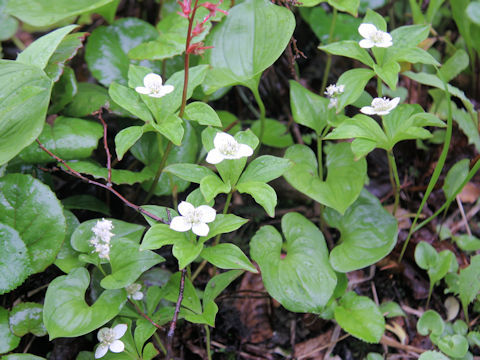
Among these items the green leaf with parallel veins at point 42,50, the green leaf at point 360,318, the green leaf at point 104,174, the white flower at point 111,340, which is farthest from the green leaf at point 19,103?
the green leaf at point 360,318

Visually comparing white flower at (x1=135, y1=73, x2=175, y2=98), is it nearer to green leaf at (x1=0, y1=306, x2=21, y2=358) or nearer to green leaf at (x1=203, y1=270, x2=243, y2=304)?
green leaf at (x1=203, y1=270, x2=243, y2=304)

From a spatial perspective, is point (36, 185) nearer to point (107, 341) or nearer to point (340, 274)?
point (107, 341)

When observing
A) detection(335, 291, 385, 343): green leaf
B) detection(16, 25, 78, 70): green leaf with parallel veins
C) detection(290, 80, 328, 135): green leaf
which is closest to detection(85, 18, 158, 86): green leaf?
detection(16, 25, 78, 70): green leaf with parallel veins

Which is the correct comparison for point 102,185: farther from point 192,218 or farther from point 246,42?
point 246,42

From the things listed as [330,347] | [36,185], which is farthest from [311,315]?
[36,185]

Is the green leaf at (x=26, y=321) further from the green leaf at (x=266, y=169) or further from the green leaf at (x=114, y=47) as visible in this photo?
the green leaf at (x=114, y=47)

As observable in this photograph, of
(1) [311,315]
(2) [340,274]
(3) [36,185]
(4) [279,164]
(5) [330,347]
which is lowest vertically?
(5) [330,347]

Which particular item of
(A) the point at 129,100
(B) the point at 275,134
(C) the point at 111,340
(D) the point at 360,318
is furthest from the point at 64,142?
(D) the point at 360,318

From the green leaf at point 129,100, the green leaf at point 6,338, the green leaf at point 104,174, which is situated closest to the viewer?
the green leaf at point 6,338
